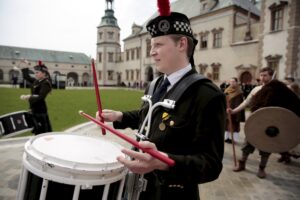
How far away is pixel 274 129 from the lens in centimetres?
434

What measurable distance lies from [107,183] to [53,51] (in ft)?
264

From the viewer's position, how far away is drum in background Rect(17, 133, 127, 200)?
1.56m

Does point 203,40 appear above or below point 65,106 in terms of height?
above

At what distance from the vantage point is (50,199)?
1.60 metres

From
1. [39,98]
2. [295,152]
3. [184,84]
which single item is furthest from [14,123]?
[295,152]

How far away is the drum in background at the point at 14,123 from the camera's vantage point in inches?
161

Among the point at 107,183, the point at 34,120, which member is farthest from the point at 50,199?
the point at 34,120

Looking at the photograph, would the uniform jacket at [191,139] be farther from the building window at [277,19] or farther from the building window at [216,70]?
the building window at [216,70]

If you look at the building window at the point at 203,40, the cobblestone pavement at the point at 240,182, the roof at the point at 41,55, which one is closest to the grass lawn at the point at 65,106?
the cobblestone pavement at the point at 240,182

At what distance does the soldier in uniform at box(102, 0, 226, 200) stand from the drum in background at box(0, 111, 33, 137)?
126 inches

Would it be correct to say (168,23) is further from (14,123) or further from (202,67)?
(202,67)

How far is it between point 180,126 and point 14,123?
385 centimetres

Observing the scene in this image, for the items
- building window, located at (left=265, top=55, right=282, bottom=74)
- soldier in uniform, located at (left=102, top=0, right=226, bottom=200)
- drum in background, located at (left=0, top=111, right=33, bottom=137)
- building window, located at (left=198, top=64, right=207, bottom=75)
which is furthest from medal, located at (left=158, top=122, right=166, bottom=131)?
building window, located at (left=198, top=64, right=207, bottom=75)

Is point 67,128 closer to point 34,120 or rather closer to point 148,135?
point 34,120
